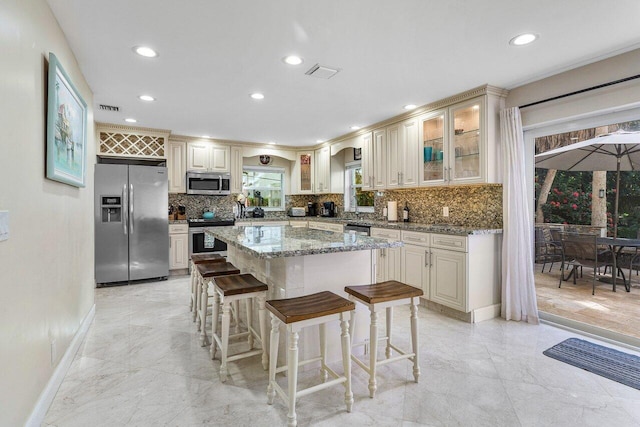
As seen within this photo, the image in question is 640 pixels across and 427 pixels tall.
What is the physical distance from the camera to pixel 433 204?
432cm

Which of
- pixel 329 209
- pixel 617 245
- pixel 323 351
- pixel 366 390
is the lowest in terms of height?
pixel 366 390

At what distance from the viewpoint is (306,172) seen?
6738 mm

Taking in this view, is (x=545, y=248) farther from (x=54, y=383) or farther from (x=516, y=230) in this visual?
(x=54, y=383)

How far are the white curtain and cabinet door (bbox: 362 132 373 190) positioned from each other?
1.92m

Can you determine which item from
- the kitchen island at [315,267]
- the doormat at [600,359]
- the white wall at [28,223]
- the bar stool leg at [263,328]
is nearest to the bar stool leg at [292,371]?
the kitchen island at [315,267]

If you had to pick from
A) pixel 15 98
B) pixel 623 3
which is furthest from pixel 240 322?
pixel 623 3

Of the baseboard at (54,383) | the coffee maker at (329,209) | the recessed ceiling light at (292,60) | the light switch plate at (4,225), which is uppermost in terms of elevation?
the recessed ceiling light at (292,60)

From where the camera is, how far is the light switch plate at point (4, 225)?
4.42 ft

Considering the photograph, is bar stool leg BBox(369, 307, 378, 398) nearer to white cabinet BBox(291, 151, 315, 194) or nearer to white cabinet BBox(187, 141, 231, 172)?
white cabinet BBox(187, 141, 231, 172)

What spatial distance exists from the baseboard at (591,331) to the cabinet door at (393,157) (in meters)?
2.20

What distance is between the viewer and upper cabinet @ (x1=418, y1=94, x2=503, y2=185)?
337cm

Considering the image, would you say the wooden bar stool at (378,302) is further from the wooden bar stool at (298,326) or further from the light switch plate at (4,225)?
the light switch plate at (4,225)

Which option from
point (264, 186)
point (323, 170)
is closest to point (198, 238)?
point (264, 186)

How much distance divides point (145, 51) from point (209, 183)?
333 cm
